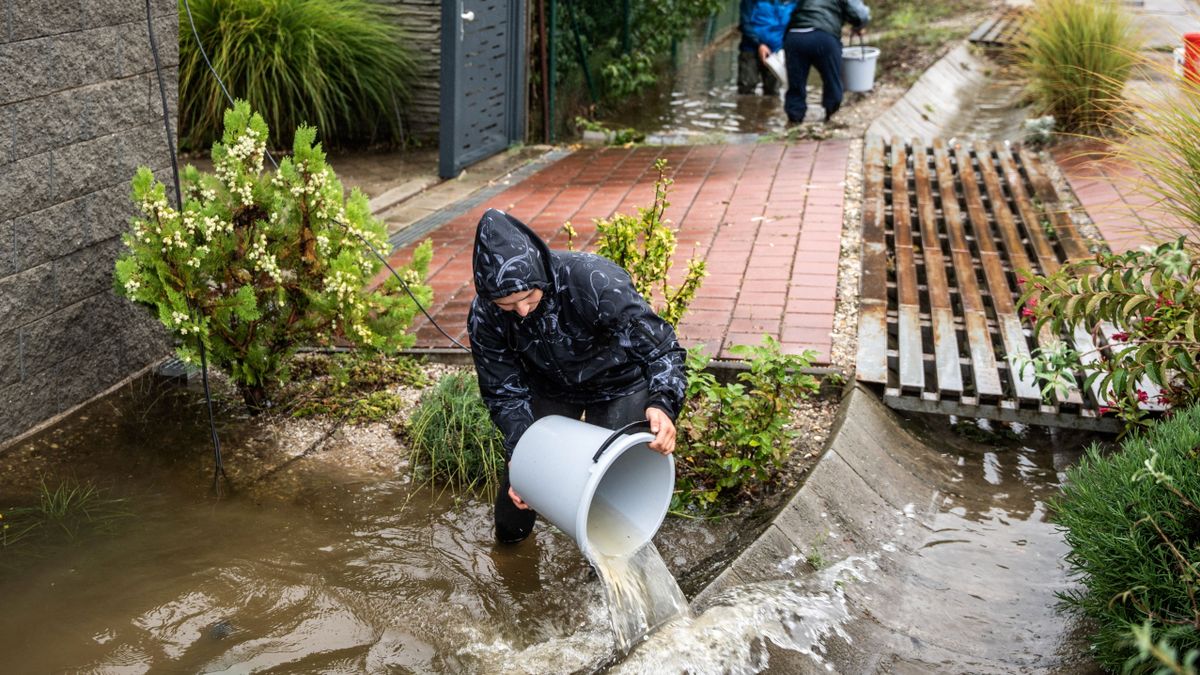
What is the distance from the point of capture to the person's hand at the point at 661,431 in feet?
11.0

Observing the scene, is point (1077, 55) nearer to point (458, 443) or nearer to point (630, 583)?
point (458, 443)

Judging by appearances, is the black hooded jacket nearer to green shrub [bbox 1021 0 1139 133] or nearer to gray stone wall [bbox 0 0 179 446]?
gray stone wall [bbox 0 0 179 446]

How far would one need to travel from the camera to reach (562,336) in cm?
357

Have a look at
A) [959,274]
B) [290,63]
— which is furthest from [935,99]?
[290,63]

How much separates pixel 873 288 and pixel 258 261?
3.23 meters

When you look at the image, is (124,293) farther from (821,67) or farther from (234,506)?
(821,67)

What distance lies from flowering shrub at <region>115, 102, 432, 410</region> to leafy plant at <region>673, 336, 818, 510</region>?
137 cm

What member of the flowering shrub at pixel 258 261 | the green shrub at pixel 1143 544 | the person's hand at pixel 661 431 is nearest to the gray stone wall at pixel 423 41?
the flowering shrub at pixel 258 261

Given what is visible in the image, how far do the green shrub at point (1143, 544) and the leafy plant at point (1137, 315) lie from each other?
1.88ft

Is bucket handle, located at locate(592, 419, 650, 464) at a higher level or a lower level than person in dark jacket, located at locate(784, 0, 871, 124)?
lower

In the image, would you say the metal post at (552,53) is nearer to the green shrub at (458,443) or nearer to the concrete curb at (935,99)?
the concrete curb at (935,99)

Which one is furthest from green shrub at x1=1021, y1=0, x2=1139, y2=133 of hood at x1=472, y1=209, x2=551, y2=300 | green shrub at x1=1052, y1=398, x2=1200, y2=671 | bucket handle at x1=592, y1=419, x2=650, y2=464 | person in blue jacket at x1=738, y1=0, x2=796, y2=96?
hood at x1=472, y1=209, x2=551, y2=300

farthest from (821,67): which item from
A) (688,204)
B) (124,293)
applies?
(124,293)

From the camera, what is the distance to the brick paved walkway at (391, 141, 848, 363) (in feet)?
18.8
